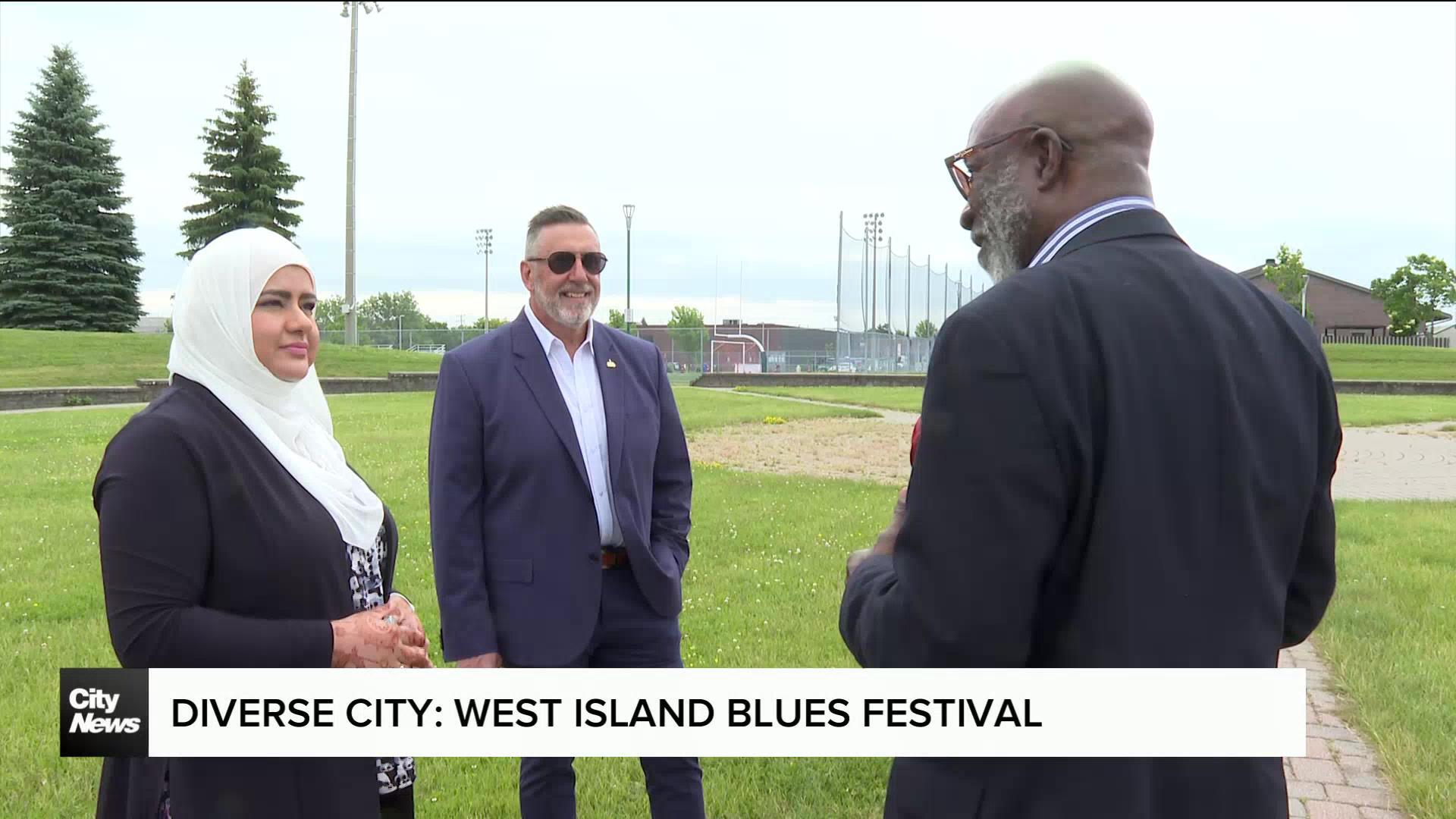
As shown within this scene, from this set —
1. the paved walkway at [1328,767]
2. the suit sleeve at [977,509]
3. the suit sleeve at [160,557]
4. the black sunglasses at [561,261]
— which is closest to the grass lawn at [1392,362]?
the paved walkway at [1328,767]

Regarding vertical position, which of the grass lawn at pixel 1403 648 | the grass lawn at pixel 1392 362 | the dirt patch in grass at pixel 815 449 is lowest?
the grass lawn at pixel 1403 648

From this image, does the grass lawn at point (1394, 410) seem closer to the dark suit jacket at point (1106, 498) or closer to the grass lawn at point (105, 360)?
the dark suit jacket at point (1106, 498)

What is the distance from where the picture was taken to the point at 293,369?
259cm

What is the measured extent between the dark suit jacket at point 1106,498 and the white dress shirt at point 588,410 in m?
1.83

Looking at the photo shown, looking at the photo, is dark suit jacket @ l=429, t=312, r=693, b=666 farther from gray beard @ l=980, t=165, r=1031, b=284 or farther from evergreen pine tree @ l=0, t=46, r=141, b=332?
evergreen pine tree @ l=0, t=46, r=141, b=332

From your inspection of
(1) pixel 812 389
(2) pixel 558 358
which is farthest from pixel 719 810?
(1) pixel 812 389

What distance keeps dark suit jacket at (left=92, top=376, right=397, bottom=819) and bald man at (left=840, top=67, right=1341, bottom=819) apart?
142cm

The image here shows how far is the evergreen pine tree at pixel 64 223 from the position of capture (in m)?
40.4

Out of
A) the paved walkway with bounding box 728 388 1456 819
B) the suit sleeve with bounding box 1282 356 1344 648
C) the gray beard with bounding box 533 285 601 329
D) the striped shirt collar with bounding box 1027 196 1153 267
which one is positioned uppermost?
the striped shirt collar with bounding box 1027 196 1153 267

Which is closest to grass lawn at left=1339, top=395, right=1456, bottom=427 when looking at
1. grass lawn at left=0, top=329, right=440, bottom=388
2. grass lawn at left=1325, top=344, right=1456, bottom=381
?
grass lawn at left=1325, top=344, right=1456, bottom=381

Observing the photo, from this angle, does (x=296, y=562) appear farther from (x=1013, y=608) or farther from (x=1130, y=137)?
(x=1130, y=137)

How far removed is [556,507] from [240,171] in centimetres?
5038

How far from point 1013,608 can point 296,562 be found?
170cm

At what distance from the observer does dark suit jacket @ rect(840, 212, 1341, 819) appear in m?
1.47
